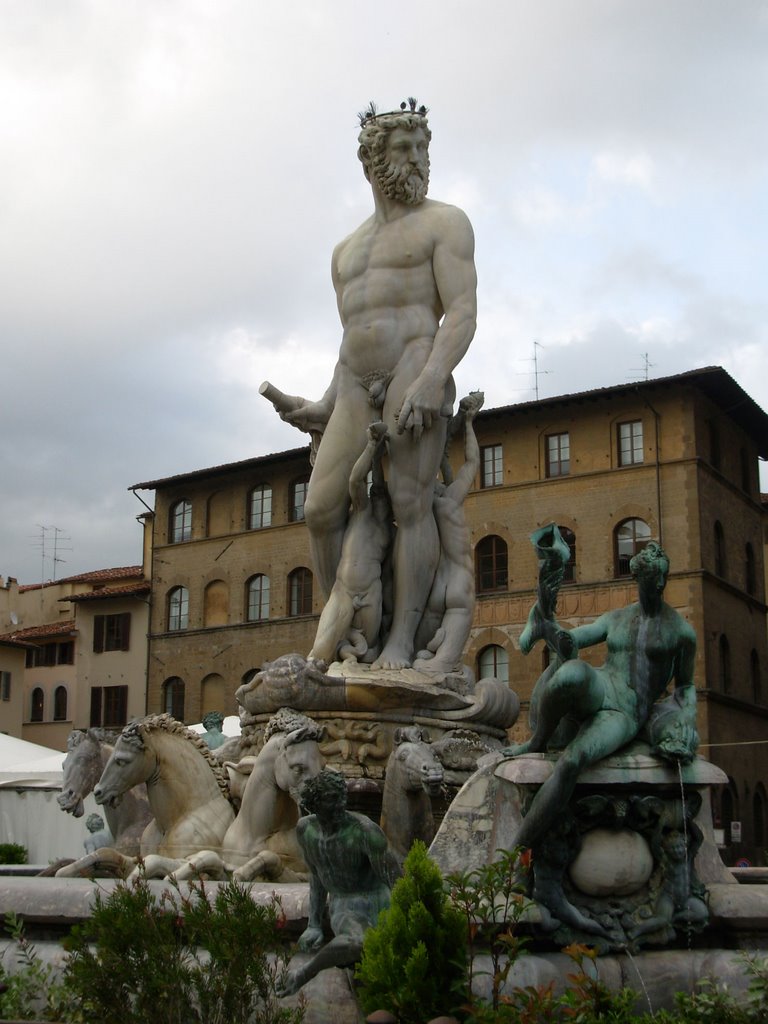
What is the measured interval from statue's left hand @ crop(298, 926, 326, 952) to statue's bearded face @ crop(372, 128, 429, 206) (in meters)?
5.34

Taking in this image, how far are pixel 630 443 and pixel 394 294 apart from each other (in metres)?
35.7

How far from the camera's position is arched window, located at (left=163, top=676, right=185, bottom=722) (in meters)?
51.9

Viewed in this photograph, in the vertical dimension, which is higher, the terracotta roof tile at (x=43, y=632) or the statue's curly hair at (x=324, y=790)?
the terracotta roof tile at (x=43, y=632)

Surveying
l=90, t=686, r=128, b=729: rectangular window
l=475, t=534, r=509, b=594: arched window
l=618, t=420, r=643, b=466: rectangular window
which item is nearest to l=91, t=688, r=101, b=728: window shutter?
l=90, t=686, r=128, b=729: rectangular window

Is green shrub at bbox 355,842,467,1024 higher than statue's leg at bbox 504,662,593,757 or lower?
lower

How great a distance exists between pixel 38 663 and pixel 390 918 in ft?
182

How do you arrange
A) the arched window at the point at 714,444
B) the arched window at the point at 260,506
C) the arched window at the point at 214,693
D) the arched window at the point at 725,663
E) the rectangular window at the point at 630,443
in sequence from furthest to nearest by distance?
the arched window at the point at 260,506, the arched window at the point at 214,693, the arched window at the point at 714,444, the rectangular window at the point at 630,443, the arched window at the point at 725,663

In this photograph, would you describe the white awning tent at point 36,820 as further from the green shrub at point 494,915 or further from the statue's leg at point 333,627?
the green shrub at point 494,915

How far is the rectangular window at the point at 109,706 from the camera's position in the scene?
53656mm

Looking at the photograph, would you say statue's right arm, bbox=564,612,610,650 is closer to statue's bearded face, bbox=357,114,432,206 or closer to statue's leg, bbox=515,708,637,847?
statue's leg, bbox=515,708,637,847

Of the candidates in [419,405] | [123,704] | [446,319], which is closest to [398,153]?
[446,319]

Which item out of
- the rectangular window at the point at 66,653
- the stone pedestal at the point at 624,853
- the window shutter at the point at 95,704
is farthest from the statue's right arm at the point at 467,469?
the rectangular window at the point at 66,653

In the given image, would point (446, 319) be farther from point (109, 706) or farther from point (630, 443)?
point (109, 706)

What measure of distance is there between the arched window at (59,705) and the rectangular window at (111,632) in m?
3.09
